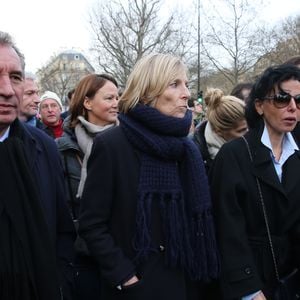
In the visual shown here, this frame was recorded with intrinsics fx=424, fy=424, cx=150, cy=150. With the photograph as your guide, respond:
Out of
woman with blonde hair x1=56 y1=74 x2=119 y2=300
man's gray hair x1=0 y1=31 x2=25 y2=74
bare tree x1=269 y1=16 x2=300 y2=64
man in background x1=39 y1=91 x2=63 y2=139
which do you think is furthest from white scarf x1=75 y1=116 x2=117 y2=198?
bare tree x1=269 y1=16 x2=300 y2=64

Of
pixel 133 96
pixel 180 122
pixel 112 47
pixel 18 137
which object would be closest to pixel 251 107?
pixel 180 122

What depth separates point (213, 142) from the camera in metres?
3.43

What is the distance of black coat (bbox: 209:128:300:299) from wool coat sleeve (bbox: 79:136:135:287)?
562 millimetres

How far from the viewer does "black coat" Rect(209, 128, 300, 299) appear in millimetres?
2361

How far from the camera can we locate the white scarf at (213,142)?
11.2 ft

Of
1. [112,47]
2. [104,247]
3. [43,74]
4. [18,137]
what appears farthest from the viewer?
[43,74]

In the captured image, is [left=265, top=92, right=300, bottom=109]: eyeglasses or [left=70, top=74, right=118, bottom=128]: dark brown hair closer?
[left=265, top=92, right=300, bottom=109]: eyeglasses

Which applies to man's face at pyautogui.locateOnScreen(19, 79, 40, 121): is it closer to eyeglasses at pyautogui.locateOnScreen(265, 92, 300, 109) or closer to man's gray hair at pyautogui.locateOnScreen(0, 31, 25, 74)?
man's gray hair at pyautogui.locateOnScreen(0, 31, 25, 74)

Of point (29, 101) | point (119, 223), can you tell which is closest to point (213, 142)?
point (119, 223)

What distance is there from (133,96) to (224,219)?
0.86 m

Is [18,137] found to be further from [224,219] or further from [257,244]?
[257,244]

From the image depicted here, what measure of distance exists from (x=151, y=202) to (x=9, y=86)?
2.98 feet

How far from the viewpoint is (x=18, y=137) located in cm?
203

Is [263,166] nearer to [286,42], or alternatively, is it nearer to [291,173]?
[291,173]
